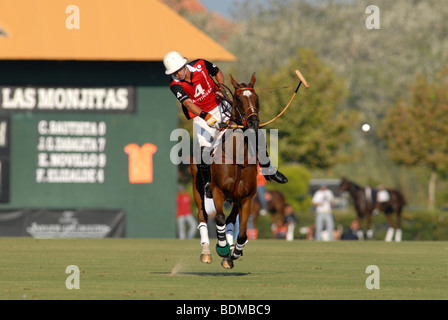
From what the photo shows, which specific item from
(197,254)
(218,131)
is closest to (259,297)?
(218,131)

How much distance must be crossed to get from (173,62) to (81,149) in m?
15.2

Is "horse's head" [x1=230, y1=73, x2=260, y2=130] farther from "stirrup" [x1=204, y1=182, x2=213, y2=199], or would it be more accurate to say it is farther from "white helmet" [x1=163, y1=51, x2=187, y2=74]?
"stirrup" [x1=204, y1=182, x2=213, y2=199]

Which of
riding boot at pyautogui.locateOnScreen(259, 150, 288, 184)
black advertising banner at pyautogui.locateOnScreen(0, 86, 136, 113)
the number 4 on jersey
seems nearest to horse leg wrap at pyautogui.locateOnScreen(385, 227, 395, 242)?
black advertising banner at pyautogui.locateOnScreen(0, 86, 136, 113)

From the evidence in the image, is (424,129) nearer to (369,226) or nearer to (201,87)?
(369,226)

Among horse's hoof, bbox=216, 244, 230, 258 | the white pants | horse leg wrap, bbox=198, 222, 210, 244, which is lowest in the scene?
horse's hoof, bbox=216, 244, 230, 258

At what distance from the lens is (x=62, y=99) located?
98.8 ft

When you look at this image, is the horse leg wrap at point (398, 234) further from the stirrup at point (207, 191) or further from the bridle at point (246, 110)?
the bridle at point (246, 110)

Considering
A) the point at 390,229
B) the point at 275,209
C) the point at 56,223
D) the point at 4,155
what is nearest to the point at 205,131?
the point at 56,223

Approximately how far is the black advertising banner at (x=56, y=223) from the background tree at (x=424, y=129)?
83.7ft

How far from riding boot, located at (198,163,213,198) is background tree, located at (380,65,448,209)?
36487 millimetres

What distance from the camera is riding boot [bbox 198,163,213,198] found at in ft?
52.2

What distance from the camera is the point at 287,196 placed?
4922 cm

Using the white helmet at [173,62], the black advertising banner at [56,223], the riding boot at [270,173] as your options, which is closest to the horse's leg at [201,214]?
the riding boot at [270,173]

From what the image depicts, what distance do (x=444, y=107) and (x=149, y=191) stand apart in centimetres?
2436
